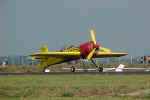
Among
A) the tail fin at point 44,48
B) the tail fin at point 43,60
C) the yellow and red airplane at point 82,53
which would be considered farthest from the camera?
the tail fin at point 44,48

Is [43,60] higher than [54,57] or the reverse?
the reverse

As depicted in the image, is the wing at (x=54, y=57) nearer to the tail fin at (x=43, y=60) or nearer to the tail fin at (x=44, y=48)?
the tail fin at (x=43, y=60)

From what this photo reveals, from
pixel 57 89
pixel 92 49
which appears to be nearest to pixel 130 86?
pixel 57 89

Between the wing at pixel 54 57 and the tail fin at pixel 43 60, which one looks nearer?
the wing at pixel 54 57

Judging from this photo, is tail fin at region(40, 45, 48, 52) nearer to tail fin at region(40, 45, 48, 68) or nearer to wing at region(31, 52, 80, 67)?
tail fin at region(40, 45, 48, 68)

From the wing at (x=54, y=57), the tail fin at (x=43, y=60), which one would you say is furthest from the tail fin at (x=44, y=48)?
the wing at (x=54, y=57)

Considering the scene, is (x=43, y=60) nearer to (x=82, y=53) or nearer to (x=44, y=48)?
(x=44, y=48)

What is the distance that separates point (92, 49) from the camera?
1684 inches

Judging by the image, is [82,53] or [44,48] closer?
[82,53]

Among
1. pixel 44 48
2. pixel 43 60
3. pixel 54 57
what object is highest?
pixel 44 48

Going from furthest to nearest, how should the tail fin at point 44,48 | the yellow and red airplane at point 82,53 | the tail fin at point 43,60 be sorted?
the tail fin at point 44,48, the tail fin at point 43,60, the yellow and red airplane at point 82,53

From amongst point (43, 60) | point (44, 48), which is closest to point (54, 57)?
point (43, 60)

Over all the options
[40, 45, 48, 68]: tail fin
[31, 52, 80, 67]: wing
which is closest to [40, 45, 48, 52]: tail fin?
[40, 45, 48, 68]: tail fin

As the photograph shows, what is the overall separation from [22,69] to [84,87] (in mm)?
33681
